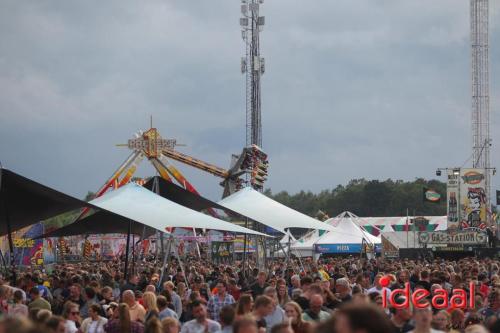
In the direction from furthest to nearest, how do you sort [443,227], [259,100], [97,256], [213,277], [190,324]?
[443,227] → [259,100] → [97,256] → [213,277] → [190,324]

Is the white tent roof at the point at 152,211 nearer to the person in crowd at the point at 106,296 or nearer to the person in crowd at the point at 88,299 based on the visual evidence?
the person in crowd at the point at 88,299

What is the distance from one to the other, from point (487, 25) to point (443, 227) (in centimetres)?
1693

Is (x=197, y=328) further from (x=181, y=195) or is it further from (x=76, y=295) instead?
(x=181, y=195)

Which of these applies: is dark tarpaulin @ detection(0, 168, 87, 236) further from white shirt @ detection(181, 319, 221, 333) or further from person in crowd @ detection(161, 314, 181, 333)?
person in crowd @ detection(161, 314, 181, 333)

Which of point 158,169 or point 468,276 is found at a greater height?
point 158,169

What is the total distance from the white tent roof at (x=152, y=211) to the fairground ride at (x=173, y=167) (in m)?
33.9

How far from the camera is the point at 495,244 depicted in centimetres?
4700

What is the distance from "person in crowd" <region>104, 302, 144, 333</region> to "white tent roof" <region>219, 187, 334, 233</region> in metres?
15.7

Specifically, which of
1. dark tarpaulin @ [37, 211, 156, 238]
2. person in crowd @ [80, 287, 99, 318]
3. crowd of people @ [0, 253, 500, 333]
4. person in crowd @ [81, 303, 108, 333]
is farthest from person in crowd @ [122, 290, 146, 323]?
dark tarpaulin @ [37, 211, 156, 238]

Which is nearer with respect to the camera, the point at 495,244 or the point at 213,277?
the point at 213,277

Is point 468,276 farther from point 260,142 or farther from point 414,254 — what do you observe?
point 260,142

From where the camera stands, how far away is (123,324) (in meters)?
9.99

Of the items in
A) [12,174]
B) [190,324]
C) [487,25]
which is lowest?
[190,324]

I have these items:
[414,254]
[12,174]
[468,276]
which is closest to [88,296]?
[12,174]
